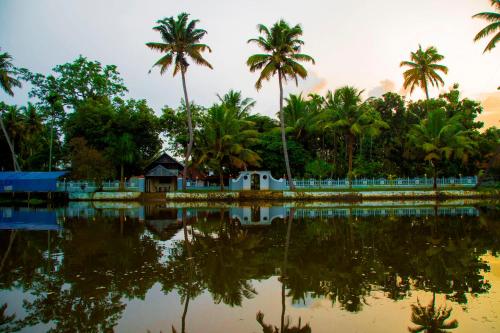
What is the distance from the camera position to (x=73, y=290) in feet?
21.1

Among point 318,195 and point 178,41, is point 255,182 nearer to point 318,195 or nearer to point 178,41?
point 318,195

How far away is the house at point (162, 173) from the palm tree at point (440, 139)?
71.9ft

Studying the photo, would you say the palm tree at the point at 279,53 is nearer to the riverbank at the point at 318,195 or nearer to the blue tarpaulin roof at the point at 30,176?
the riverbank at the point at 318,195

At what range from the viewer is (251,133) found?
3303 cm

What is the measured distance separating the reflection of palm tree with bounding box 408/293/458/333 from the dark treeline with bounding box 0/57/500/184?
25.8 m

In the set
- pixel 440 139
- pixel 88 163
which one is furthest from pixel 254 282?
pixel 440 139

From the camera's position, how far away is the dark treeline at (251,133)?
104 feet

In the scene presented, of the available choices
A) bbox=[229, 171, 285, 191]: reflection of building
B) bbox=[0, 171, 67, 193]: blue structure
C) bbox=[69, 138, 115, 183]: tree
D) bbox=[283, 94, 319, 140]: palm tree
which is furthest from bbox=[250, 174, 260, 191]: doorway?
bbox=[0, 171, 67, 193]: blue structure

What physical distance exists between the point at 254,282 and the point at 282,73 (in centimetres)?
2482

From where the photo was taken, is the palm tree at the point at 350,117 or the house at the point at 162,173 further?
the house at the point at 162,173

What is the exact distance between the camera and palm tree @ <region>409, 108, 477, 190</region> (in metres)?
30.9

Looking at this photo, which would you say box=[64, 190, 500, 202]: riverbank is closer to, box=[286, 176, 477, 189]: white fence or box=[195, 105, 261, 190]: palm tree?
box=[195, 105, 261, 190]: palm tree

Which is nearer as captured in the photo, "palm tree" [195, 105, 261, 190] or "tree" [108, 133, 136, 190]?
"palm tree" [195, 105, 261, 190]

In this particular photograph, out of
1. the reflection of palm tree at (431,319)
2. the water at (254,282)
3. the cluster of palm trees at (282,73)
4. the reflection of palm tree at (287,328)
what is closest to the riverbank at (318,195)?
the cluster of palm trees at (282,73)
